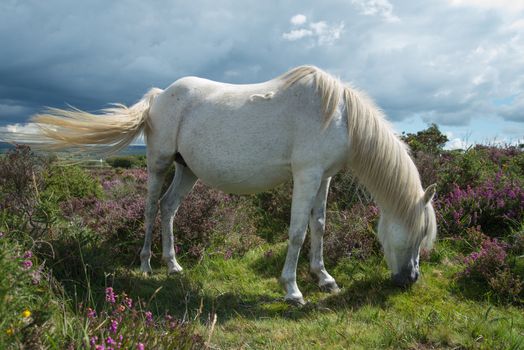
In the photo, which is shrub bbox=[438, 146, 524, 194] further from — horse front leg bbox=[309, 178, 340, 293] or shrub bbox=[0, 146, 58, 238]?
shrub bbox=[0, 146, 58, 238]

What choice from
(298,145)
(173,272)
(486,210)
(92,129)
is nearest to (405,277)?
(298,145)

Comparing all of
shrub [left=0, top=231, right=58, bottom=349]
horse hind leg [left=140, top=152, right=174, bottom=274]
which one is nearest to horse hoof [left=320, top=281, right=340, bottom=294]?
horse hind leg [left=140, top=152, right=174, bottom=274]

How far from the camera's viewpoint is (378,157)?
13.0 ft

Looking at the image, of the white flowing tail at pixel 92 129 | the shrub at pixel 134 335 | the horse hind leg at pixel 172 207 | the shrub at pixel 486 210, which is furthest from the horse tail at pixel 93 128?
the shrub at pixel 486 210

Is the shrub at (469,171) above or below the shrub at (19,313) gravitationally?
above

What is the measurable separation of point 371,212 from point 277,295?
6.34 feet

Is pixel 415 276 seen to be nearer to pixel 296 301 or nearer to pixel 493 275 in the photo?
pixel 493 275

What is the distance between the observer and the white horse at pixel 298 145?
12.9 ft

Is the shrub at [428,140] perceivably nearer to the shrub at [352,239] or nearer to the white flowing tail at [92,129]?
the shrub at [352,239]

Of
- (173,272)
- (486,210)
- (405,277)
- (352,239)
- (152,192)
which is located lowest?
(173,272)

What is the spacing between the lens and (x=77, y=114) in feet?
15.5

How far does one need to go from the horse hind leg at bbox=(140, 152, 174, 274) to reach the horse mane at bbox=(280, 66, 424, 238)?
2.17 meters

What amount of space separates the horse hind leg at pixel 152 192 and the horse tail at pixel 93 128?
39 cm

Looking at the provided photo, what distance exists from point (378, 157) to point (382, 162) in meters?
0.06
